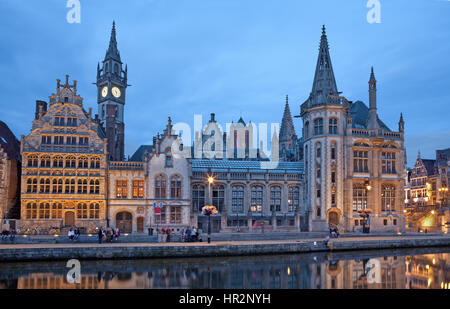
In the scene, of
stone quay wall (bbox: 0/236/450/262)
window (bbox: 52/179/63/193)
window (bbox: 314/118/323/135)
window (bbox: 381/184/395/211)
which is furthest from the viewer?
window (bbox: 381/184/395/211)

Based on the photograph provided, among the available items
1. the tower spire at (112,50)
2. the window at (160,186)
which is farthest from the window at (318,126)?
the tower spire at (112,50)

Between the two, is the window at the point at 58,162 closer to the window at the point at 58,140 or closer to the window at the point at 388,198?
the window at the point at 58,140

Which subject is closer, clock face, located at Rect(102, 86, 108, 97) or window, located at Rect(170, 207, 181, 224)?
window, located at Rect(170, 207, 181, 224)

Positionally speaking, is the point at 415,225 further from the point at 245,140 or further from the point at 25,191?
the point at 25,191

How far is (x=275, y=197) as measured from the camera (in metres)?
54.5

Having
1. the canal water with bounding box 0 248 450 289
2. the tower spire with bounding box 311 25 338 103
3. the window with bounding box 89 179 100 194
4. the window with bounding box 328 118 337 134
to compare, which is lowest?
the canal water with bounding box 0 248 450 289

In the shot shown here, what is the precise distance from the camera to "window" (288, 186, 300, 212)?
55.1 m

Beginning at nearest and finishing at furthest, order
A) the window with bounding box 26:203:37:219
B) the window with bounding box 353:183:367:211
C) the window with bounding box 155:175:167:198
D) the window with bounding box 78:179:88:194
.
Answer: the window with bounding box 26:203:37:219 < the window with bounding box 78:179:88:194 < the window with bounding box 155:175:167:198 < the window with bounding box 353:183:367:211

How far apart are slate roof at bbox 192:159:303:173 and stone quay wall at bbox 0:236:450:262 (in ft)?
60.0

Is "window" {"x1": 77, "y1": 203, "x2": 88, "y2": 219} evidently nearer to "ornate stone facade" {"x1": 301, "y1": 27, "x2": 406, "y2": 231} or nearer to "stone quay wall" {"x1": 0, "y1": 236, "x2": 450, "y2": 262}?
"stone quay wall" {"x1": 0, "y1": 236, "x2": 450, "y2": 262}

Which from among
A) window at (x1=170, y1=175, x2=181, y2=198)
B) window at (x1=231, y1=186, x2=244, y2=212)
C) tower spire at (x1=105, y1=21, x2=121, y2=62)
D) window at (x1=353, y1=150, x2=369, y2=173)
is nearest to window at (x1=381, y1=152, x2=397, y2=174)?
window at (x1=353, y1=150, x2=369, y2=173)

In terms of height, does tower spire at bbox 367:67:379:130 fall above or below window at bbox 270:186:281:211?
above
